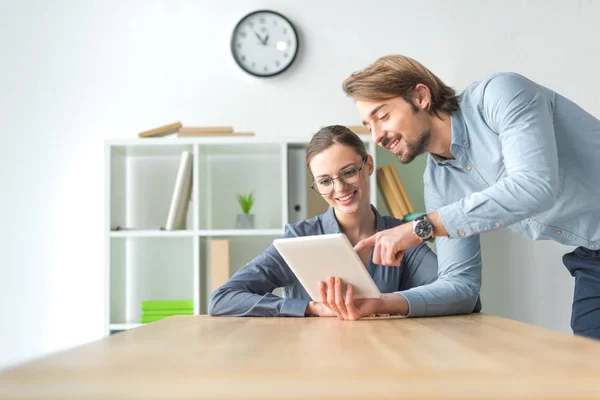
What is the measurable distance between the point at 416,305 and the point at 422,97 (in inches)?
22.2

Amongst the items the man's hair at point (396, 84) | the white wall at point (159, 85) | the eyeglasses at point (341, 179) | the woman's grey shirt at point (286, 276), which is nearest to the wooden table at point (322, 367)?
the woman's grey shirt at point (286, 276)

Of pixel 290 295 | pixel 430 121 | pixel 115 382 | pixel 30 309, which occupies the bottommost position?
pixel 30 309

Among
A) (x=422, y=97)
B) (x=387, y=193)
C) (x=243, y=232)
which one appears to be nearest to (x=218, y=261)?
(x=243, y=232)

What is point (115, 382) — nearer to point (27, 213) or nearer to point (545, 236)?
point (545, 236)

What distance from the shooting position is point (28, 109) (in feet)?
12.0

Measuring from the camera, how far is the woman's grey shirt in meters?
1.91

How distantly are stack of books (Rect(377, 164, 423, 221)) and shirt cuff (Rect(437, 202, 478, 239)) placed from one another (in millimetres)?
1772

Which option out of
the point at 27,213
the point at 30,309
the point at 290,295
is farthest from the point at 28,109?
the point at 290,295

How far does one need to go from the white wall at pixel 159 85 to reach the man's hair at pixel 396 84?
1709 millimetres

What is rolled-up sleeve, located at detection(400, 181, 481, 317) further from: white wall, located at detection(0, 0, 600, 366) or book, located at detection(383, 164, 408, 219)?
white wall, located at detection(0, 0, 600, 366)

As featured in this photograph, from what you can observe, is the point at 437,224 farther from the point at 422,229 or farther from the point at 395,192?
the point at 395,192

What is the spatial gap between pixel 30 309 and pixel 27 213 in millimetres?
491

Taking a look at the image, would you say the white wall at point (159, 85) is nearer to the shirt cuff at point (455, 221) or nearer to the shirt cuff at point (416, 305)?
the shirt cuff at point (416, 305)

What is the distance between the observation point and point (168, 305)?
331cm
